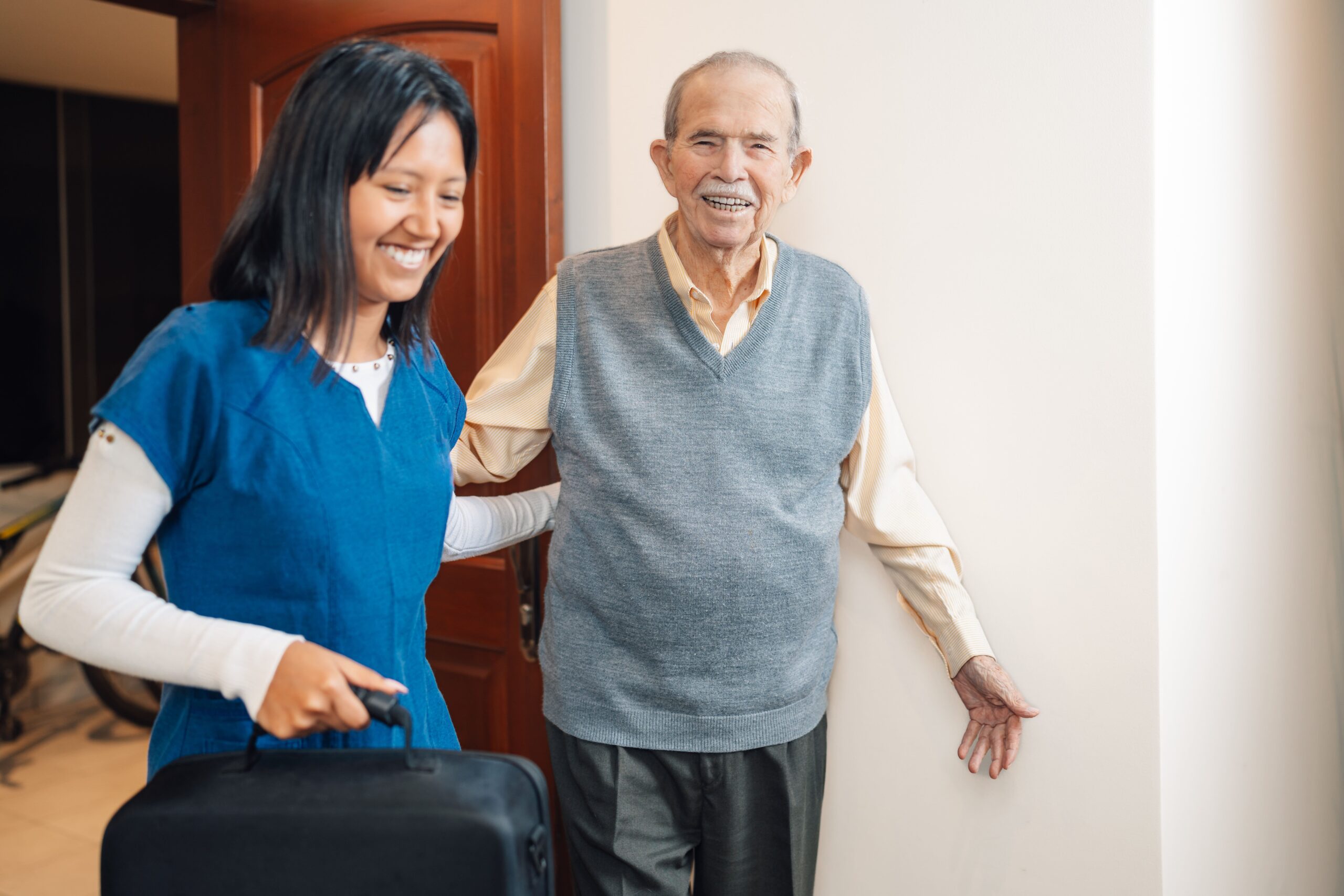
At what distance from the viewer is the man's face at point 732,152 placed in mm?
1414

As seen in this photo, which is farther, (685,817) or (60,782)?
(60,782)

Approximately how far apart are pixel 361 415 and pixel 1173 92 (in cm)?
125

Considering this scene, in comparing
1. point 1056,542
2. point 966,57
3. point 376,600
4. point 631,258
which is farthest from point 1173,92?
point 376,600

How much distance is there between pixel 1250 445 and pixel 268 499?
1.70m

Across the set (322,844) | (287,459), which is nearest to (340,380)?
(287,459)

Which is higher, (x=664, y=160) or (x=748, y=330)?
(x=664, y=160)

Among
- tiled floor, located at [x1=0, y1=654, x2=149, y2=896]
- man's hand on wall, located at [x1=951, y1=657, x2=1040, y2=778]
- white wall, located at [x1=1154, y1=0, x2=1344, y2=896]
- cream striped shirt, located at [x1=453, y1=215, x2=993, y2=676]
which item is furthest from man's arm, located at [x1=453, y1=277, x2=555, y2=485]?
tiled floor, located at [x1=0, y1=654, x2=149, y2=896]

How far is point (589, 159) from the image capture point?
6.20 feet

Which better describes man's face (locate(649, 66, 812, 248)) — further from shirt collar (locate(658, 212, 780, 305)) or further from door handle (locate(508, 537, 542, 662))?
door handle (locate(508, 537, 542, 662))

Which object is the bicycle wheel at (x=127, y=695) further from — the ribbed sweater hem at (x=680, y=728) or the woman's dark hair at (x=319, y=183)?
the woman's dark hair at (x=319, y=183)

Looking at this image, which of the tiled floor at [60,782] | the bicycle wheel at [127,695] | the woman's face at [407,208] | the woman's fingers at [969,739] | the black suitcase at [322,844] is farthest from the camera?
the bicycle wheel at [127,695]

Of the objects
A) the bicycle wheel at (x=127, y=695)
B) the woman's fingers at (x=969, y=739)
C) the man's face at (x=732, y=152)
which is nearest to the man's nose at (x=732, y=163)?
the man's face at (x=732, y=152)

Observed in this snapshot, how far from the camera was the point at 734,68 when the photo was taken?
4.71 ft

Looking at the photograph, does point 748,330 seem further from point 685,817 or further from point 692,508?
point 685,817
